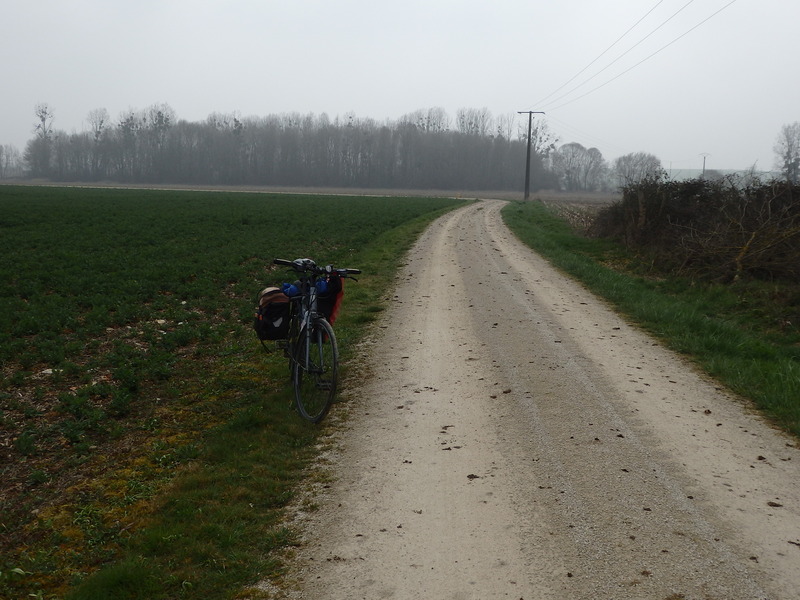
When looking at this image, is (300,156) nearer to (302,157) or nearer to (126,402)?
(302,157)

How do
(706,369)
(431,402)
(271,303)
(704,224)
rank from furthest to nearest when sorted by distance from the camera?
(704,224)
(706,369)
(271,303)
(431,402)

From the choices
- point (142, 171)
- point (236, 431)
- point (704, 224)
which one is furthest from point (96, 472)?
point (142, 171)

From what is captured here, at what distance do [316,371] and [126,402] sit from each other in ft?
7.46

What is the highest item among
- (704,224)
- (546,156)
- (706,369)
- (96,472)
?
(546,156)

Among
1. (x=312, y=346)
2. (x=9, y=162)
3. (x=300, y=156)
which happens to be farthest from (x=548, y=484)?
(x=9, y=162)

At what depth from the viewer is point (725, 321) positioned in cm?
995

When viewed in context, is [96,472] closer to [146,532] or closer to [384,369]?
[146,532]

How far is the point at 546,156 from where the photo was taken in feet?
395

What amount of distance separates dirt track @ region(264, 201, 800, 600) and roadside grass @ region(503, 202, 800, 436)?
0.43 m

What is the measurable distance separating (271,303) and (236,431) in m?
1.52

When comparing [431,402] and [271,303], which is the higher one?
[271,303]

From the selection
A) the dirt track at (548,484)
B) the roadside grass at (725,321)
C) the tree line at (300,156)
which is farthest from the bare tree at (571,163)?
the dirt track at (548,484)

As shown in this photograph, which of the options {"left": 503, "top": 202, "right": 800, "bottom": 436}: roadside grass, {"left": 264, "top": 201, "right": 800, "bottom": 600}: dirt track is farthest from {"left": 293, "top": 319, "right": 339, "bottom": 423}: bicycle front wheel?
{"left": 503, "top": 202, "right": 800, "bottom": 436}: roadside grass

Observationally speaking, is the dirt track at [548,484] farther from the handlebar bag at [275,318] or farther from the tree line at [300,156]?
the tree line at [300,156]
